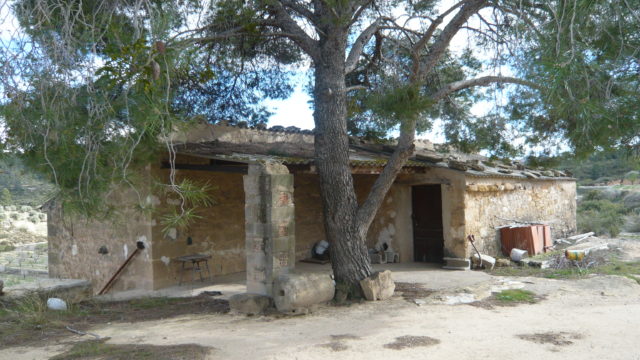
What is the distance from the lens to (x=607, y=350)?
4680 millimetres

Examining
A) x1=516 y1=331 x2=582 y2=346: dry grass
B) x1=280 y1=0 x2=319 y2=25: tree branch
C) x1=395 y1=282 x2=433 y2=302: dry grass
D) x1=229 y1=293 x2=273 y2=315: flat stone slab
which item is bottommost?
x1=516 y1=331 x2=582 y2=346: dry grass

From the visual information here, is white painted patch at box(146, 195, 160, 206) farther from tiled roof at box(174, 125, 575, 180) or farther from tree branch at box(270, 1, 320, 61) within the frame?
tree branch at box(270, 1, 320, 61)

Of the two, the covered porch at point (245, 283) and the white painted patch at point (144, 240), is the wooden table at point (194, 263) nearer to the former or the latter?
the covered porch at point (245, 283)

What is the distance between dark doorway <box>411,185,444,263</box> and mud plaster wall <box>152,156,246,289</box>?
387 centimetres

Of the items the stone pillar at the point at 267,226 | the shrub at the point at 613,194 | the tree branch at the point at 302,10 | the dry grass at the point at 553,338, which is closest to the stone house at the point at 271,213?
the stone pillar at the point at 267,226

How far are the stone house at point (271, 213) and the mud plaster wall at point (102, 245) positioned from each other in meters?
0.02

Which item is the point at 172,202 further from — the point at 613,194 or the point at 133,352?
the point at 613,194

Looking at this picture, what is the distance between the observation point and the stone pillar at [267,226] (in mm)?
6527

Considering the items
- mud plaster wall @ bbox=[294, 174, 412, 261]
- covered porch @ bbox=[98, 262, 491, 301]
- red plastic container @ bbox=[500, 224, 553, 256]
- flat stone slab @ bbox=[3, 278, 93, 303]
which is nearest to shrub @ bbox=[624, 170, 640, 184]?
red plastic container @ bbox=[500, 224, 553, 256]

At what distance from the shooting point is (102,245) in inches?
353

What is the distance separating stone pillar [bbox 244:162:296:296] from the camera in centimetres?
653

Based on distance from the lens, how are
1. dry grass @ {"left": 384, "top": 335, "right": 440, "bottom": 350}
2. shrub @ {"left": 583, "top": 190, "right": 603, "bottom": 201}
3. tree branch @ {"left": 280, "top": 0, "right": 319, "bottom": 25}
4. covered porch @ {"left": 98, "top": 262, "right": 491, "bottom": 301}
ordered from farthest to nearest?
shrub @ {"left": 583, "top": 190, "right": 603, "bottom": 201}
covered porch @ {"left": 98, "top": 262, "right": 491, "bottom": 301}
tree branch @ {"left": 280, "top": 0, "right": 319, "bottom": 25}
dry grass @ {"left": 384, "top": 335, "right": 440, "bottom": 350}

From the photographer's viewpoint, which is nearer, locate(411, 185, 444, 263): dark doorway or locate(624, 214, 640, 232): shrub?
locate(411, 185, 444, 263): dark doorway

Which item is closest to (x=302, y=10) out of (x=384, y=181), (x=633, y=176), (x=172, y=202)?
(x=384, y=181)
